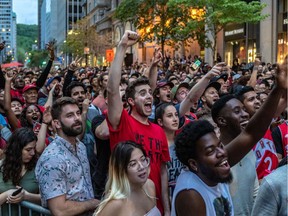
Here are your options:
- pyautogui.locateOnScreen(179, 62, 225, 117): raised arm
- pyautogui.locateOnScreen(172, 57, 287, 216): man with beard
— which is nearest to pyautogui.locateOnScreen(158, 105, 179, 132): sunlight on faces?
pyautogui.locateOnScreen(179, 62, 225, 117): raised arm

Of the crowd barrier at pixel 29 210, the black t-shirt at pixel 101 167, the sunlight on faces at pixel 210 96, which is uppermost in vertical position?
the sunlight on faces at pixel 210 96

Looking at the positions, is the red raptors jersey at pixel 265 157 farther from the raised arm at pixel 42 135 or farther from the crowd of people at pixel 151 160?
the raised arm at pixel 42 135

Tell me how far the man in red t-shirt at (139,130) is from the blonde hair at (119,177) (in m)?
0.73

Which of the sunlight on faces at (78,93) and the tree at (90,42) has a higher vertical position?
the tree at (90,42)

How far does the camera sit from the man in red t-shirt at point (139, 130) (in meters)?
4.75

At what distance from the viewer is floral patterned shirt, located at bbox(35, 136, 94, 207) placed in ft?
13.6

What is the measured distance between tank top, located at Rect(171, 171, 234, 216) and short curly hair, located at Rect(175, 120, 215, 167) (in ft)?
0.42

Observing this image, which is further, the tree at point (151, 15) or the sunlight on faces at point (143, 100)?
the tree at point (151, 15)

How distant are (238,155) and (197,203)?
938 mm

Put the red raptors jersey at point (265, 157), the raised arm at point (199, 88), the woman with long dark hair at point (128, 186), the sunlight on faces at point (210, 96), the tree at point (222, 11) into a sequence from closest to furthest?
the woman with long dark hair at point (128, 186), the red raptors jersey at point (265, 157), the raised arm at point (199, 88), the sunlight on faces at point (210, 96), the tree at point (222, 11)

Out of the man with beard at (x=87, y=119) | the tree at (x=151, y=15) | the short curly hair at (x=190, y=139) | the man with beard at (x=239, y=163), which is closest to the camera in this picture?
the short curly hair at (x=190, y=139)

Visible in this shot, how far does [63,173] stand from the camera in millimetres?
4211

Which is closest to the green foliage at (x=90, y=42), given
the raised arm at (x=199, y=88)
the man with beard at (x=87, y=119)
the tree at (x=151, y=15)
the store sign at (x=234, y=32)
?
the store sign at (x=234, y=32)

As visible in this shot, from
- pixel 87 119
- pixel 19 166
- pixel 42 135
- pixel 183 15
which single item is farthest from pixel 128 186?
pixel 183 15
